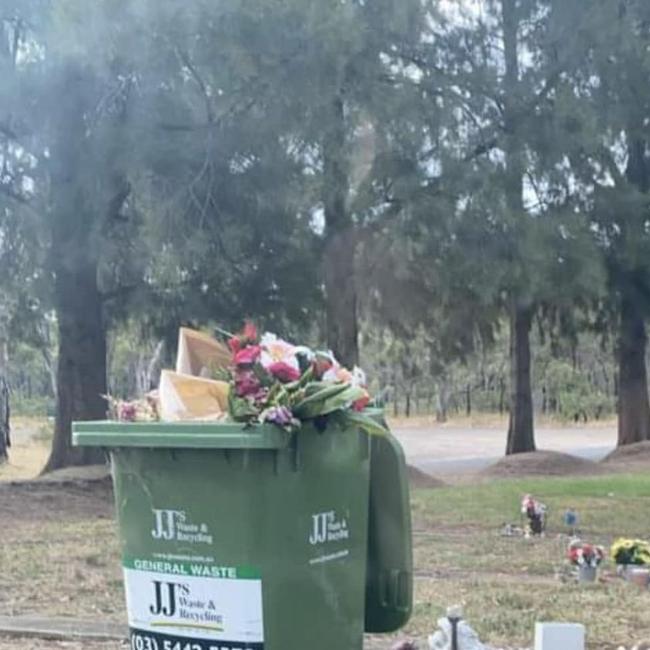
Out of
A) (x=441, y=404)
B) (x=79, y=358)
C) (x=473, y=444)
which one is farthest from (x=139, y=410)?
(x=441, y=404)

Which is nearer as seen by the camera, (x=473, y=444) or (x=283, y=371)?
(x=283, y=371)

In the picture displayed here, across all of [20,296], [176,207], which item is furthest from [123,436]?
[20,296]

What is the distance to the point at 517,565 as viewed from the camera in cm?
714

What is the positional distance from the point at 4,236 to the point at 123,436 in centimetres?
1067

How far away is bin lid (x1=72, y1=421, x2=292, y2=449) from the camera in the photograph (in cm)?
286

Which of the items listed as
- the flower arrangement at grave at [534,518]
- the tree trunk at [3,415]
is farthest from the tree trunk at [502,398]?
the flower arrangement at grave at [534,518]

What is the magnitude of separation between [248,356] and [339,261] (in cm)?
1125

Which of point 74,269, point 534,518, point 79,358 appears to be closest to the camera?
point 534,518

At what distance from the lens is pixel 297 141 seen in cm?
1180

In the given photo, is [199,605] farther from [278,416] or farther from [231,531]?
[278,416]

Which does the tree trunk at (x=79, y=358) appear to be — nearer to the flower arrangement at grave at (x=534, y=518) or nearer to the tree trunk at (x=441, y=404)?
the flower arrangement at grave at (x=534, y=518)

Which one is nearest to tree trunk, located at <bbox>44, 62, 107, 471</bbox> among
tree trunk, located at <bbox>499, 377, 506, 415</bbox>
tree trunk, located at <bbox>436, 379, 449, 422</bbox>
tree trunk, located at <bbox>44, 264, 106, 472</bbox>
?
tree trunk, located at <bbox>44, 264, 106, 472</bbox>

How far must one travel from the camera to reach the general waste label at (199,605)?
2928 mm

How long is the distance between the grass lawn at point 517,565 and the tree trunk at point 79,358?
4064 millimetres
